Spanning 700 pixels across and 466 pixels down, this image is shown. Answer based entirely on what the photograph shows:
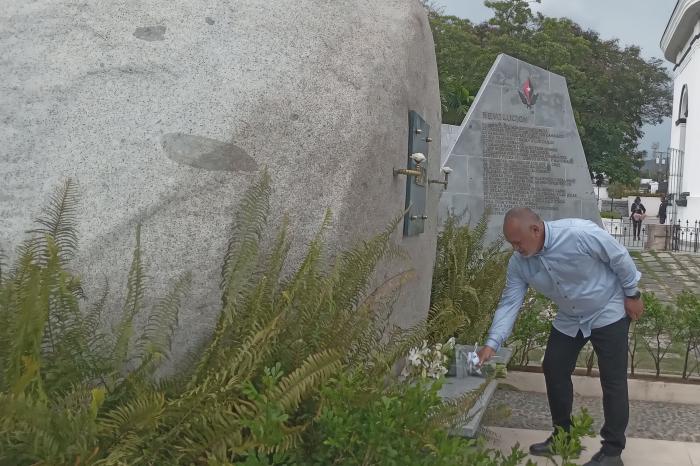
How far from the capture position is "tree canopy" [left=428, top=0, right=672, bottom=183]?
30.3 meters

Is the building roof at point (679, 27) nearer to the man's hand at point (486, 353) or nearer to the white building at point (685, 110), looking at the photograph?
the white building at point (685, 110)

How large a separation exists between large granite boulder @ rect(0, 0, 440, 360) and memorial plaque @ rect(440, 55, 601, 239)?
8024 millimetres

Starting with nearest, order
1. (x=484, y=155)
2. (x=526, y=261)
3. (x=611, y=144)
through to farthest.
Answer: (x=526, y=261) < (x=484, y=155) < (x=611, y=144)

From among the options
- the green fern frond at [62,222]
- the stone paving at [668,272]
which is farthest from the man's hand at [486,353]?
the stone paving at [668,272]

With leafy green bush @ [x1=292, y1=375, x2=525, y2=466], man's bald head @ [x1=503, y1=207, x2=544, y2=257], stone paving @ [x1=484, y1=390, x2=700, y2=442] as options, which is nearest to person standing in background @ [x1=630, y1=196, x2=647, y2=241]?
stone paving @ [x1=484, y1=390, x2=700, y2=442]

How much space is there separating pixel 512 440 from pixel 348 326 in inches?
88.0

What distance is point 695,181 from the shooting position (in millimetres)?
26734

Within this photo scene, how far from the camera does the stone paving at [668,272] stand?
11360 mm

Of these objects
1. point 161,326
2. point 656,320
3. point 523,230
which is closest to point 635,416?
point 656,320

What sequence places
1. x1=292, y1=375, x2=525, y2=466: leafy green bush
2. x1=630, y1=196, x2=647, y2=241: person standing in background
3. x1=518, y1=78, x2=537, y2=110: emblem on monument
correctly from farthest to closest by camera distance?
1. x1=630, y1=196, x2=647, y2=241: person standing in background
2. x1=518, y1=78, x2=537, y2=110: emblem on monument
3. x1=292, y1=375, x2=525, y2=466: leafy green bush

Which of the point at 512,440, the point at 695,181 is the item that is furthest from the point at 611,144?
the point at 512,440

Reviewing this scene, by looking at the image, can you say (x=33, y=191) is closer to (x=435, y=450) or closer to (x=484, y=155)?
(x=435, y=450)

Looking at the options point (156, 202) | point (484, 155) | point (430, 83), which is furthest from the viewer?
point (484, 155)

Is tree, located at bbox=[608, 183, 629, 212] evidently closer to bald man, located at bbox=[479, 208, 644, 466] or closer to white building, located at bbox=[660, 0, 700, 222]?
white building, located at bbox=[660, 0, 700, 222]
